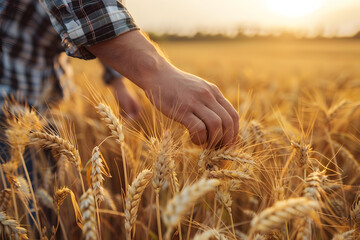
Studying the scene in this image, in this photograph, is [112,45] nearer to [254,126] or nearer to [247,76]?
[254,126]

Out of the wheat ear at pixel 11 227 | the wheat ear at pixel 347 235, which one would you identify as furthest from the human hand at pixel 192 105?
the wheat ear at pixel 11 227

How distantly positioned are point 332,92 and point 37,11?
8.45ft

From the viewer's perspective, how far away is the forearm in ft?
2.12

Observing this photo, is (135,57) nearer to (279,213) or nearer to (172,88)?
(172,88)

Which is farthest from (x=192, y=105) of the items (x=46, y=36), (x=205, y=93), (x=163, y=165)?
(x=46, y=36)

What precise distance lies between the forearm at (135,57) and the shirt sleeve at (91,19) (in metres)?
0.02

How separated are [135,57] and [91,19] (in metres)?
0.16

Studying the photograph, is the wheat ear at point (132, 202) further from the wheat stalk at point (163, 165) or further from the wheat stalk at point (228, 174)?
the wheat stalk at point (228, 174)

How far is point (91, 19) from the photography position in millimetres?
665

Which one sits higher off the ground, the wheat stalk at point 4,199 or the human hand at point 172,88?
the human hand at point 172,88

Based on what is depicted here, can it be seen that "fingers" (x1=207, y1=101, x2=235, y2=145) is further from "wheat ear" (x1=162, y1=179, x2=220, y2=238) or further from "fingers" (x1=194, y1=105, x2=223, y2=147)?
"wheat ear" (x1=162, y1=179, x2=220, y2=238)

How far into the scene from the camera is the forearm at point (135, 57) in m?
0.65

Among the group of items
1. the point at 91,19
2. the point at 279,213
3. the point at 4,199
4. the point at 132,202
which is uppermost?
the point at 91,19

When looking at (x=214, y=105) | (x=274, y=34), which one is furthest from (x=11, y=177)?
(x=274, y=34)
